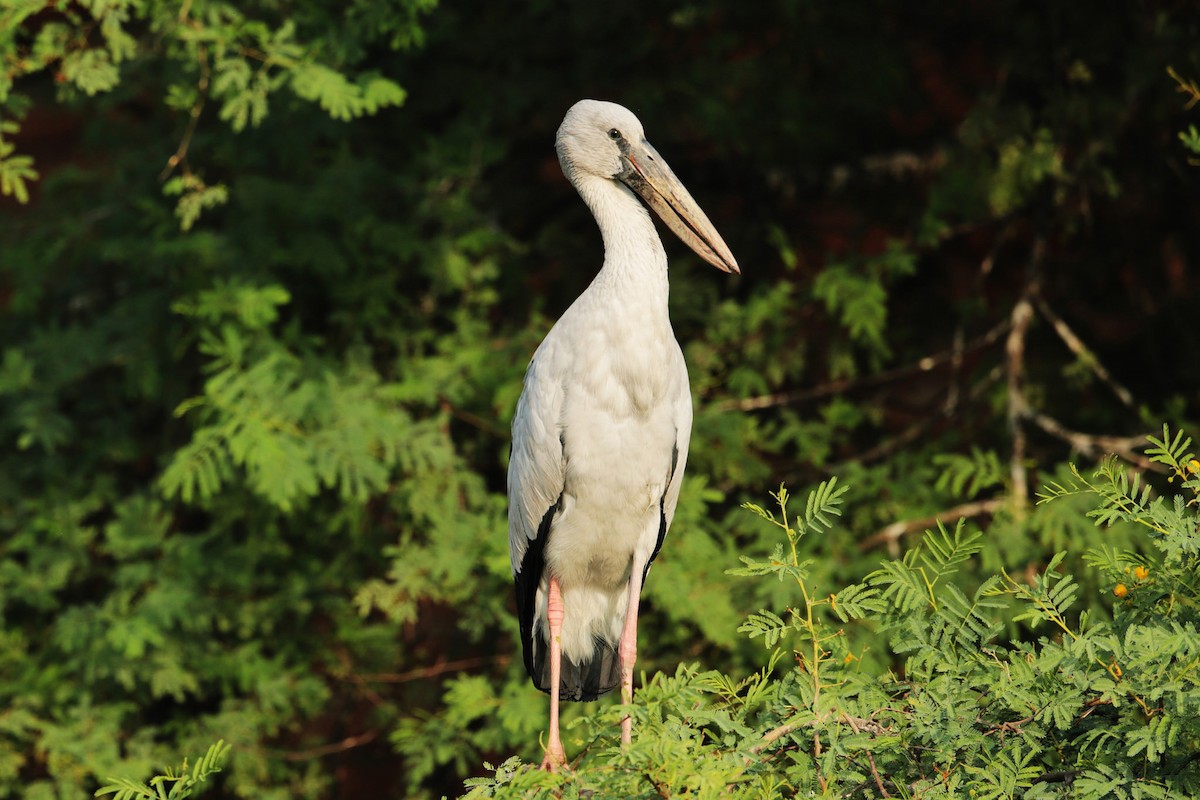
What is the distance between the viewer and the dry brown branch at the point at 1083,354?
5.56 m

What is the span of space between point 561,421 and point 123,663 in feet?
10.4

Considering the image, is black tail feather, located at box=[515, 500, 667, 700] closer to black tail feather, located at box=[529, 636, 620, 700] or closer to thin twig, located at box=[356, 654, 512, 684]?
black tail feather, located at box=[529, 636, 620, 700]

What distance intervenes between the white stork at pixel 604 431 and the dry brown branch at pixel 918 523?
189 cm

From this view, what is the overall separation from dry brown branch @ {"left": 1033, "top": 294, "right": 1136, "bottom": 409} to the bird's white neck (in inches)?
107

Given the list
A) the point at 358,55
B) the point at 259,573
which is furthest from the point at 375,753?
the point at 358,55

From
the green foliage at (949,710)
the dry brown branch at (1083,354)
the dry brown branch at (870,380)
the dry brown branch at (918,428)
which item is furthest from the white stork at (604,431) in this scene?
the dry brown branch at (1083,354)

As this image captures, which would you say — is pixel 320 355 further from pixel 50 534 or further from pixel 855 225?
pixel 855 225

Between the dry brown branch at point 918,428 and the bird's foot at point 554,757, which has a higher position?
the dry brown branch at point 918,428

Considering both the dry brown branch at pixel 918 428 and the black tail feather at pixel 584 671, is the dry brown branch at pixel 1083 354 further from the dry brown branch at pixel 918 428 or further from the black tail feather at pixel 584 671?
the black tail feather at pixel 584 671

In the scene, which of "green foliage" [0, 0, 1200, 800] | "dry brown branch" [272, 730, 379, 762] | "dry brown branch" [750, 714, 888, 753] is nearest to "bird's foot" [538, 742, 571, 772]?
"dry brown branch" [750, 714, 888, 753]

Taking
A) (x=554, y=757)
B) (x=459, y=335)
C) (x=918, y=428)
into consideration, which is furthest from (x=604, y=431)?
(x=918, y=428)

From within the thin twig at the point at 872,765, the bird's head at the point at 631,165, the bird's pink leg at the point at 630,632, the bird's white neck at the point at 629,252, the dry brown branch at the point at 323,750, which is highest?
the bird's head at the point at 631,165

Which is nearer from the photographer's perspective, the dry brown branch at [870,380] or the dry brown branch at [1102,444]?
the dry brown branch at [1102,444]

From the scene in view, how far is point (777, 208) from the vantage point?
6801mm
